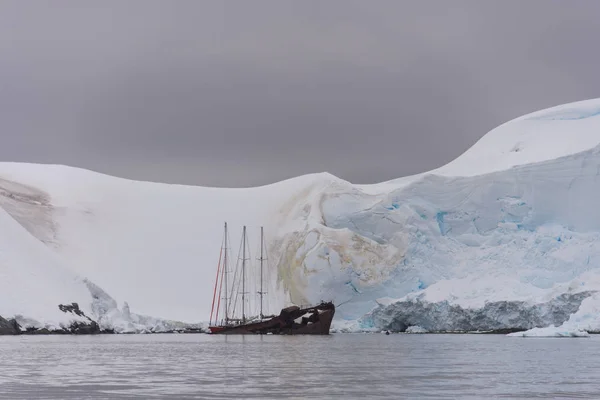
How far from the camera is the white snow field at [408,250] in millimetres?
44188

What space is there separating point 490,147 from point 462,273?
47.5ft

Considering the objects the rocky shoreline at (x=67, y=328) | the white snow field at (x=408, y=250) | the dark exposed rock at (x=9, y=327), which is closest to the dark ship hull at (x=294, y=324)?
the white snow field at (x=408, y=250)

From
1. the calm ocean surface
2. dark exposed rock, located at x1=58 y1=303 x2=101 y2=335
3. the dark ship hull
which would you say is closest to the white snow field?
dark exposed rock, located at x1=58 y1=303 x2=101 y2=335

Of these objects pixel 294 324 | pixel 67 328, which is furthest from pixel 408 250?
pixel 67 328

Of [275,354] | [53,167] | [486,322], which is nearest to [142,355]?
[275,354]

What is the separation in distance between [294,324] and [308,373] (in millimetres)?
29442

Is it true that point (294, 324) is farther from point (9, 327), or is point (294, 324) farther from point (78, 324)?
point (9, 327)

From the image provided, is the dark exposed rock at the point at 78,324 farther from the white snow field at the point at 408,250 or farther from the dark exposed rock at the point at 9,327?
the dark exposed rock at the point at 9,327

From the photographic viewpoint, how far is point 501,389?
1689 cm

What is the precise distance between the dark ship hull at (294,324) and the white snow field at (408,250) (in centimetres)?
115

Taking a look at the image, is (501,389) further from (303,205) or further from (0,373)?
(303,205)

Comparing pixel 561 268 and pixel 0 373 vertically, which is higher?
pixel 561 268

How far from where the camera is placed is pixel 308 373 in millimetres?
20469

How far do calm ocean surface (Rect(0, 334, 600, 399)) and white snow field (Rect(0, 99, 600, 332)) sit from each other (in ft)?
42.1
